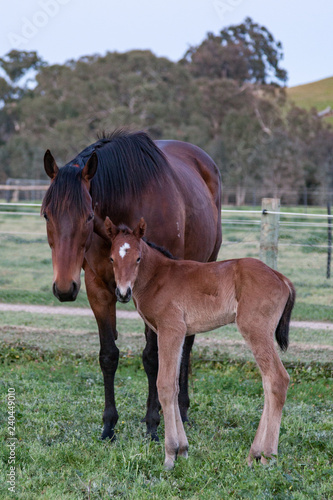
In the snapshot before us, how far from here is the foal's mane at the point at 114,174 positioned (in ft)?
11.8

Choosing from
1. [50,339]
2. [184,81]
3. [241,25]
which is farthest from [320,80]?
[50,339]

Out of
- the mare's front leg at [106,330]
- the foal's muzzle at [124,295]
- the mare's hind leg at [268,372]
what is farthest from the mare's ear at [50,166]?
the mare's hind leg at [268,372]

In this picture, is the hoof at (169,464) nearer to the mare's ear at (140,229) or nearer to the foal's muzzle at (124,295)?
the foal's muzzle at (124,295)

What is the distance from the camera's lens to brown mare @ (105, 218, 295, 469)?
11.5ft

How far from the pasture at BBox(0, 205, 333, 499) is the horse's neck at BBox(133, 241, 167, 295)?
109 cm

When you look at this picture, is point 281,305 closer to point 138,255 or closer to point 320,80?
point 138,255

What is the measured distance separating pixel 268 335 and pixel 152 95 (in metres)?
39.2

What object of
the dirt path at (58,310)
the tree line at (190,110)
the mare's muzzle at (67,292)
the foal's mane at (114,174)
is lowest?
the dirt path at (58,310)

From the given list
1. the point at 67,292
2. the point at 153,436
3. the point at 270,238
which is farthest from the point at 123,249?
the point at 270,238

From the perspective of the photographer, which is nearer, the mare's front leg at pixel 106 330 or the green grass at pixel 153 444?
the green grass at pixel 153 444

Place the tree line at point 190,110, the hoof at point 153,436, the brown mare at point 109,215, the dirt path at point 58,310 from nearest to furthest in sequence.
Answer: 1. the brown mare at point 109,215
2. the hoof at point 153,436
3. the dirt path at point 58,310
4. the tree line at point 190,110

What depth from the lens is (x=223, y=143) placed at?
3934 centimetres

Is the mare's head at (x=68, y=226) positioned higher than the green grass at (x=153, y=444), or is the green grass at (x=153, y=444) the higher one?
the mare's head at (x=68, y=226)

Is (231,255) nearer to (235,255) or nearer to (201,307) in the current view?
(235,255)
